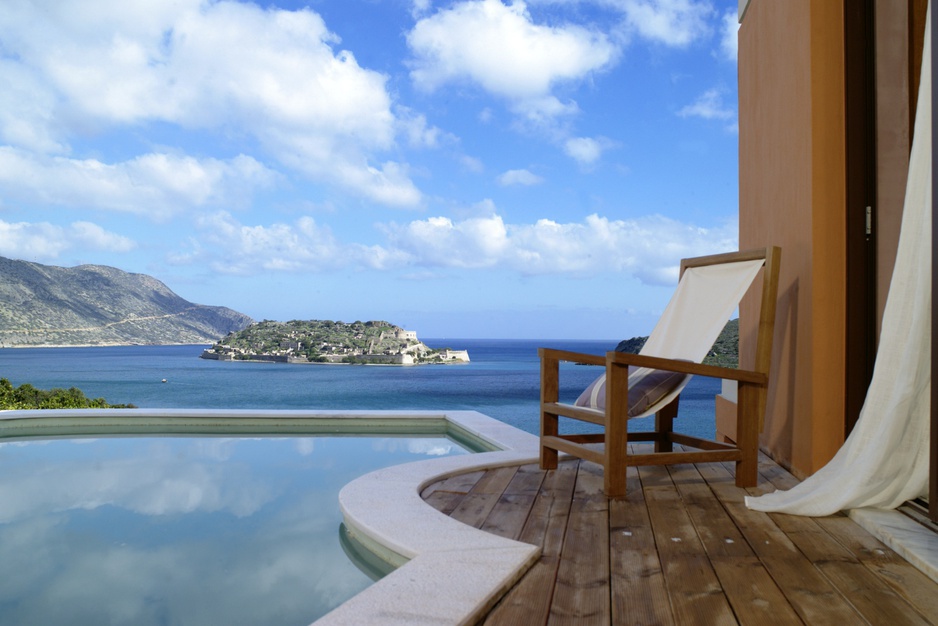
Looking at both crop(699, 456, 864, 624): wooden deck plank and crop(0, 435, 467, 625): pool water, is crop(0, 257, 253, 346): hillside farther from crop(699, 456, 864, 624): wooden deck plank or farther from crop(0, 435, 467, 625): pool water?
crop(699, 456, 864, 624): wooden deck plank

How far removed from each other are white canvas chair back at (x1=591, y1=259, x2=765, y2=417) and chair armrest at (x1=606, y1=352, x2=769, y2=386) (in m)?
0.23

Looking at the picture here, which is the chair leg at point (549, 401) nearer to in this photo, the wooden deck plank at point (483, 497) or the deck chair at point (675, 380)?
the deck chair at point (675, 380)

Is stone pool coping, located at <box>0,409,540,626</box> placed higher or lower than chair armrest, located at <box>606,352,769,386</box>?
lower

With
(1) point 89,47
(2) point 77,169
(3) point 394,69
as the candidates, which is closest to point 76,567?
(1) point 89,47

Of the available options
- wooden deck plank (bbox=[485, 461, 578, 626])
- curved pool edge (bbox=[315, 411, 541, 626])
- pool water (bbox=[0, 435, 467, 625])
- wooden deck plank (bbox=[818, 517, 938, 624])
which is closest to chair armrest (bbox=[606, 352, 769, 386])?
wooden deck plank (bbox=[485, 461, 578, 626])

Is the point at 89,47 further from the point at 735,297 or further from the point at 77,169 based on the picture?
the point at 77,169

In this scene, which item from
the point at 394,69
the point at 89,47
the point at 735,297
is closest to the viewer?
the point at 735,297

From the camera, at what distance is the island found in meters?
44.6

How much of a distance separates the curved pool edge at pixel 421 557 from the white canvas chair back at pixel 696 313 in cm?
93

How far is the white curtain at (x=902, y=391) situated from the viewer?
1.78 m

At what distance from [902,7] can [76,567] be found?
3.19 meters

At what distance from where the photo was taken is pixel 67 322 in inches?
1516

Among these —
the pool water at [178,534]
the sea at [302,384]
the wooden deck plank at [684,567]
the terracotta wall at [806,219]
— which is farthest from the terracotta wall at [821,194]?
the sea at [302,384]

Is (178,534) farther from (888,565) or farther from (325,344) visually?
(325,344)
